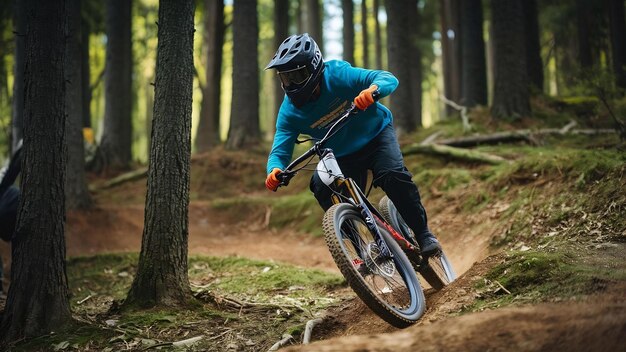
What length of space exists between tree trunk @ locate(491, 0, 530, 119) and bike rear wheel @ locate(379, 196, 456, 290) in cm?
792

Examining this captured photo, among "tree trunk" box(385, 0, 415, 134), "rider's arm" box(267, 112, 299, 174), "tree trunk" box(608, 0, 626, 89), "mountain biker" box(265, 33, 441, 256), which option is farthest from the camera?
"tree trunk" box(608, 0, 626, 89)

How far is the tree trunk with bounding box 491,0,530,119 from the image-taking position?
12539mm

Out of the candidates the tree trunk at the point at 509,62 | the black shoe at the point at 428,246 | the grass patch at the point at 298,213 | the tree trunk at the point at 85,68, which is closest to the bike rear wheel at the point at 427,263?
the black shoe at the point at 428,246

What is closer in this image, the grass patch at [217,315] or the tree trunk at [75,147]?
the grass patch at [217,315]

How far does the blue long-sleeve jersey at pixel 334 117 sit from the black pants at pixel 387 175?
105 mm

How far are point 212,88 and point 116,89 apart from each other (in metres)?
3.30

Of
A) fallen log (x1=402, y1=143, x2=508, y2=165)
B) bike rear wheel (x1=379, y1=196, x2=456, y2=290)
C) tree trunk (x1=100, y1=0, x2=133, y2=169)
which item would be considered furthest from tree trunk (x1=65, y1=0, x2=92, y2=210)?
bike rear wheel (x1=379, y1=196, x2=456, y2=290)

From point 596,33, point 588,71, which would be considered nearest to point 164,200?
point 588,71

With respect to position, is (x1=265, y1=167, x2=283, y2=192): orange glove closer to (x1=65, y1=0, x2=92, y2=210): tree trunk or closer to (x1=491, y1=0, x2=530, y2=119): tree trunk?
(x1=65, y1=0, x2=92, y2=210): tree trunk

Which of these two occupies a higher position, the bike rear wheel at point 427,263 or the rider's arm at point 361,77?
the rider's arm at point 361,77

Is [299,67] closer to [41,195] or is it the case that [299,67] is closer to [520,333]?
[41,195]

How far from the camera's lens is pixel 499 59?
41.4 feet

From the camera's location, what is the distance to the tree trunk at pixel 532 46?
15961 millimetres

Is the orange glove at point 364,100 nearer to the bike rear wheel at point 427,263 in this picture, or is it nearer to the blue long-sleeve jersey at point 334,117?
the blue long-sleeve jersey at point 334,117
